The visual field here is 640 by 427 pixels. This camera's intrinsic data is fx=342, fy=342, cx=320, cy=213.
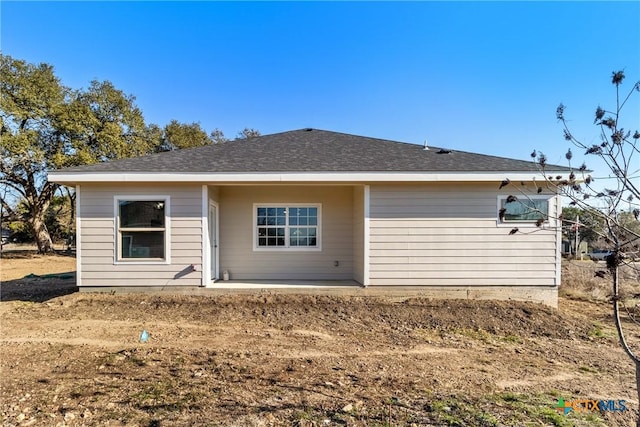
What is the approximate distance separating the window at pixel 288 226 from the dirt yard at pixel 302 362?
5.68 ft

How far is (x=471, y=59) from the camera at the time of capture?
896 cm

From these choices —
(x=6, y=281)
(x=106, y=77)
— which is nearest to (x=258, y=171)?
(x=6, y=281)

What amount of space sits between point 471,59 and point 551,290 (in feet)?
19.7

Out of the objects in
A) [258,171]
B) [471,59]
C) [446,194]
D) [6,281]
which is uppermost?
[471,59]

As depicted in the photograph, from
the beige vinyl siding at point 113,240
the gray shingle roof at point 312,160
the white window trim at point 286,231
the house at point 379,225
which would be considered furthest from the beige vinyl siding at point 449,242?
the beige vinyl siding at point 113,240

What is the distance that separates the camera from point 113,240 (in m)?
7.21

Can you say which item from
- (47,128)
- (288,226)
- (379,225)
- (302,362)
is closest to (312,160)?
(288,226)

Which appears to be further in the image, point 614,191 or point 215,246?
point 215,246

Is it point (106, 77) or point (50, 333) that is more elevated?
point (106, 77)

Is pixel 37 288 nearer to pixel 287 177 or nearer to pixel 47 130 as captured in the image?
pixel 287 177

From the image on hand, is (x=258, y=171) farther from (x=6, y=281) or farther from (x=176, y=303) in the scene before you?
(x=6, y=281)

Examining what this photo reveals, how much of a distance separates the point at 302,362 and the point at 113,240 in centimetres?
528

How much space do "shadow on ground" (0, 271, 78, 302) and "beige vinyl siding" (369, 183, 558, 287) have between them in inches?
283

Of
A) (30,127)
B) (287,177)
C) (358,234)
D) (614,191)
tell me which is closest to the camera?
(614,191)
